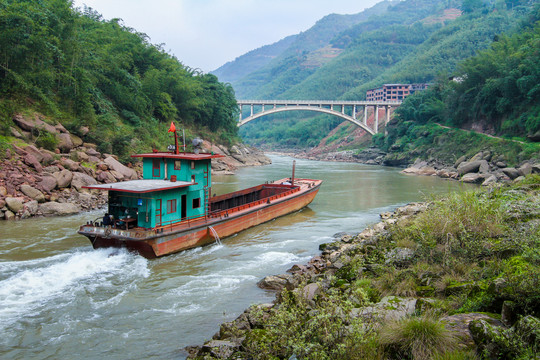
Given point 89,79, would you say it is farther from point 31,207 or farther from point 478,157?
point 478,157

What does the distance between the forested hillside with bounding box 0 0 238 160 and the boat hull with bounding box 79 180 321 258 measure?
10.6m

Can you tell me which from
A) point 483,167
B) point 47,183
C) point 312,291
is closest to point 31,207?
point 47,183

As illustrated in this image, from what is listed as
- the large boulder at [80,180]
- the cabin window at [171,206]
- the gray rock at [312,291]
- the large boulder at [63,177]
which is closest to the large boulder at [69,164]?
the large boulder at [80,180]

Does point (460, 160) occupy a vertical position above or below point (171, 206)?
above

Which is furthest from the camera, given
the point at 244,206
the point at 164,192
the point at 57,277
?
the point at 244,206

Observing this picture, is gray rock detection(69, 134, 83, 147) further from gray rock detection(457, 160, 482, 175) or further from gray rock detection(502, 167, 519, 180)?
gray rock detection(457, 160, 482, 175)

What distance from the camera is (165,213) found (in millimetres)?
12305

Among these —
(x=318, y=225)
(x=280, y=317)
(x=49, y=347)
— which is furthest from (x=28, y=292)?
(x=318, y=225)

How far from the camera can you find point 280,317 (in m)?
5.34

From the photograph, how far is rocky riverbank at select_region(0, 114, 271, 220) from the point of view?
15906mm

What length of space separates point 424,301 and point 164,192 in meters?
8.74

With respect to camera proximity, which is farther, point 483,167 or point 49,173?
point 483,167

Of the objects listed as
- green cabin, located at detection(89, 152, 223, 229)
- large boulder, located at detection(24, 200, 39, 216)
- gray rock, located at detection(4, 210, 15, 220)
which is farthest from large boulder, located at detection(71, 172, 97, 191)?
green cabin, located at detection(89, 152, 223, 229)

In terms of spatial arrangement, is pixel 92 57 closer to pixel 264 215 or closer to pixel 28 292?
pixel 264 215
